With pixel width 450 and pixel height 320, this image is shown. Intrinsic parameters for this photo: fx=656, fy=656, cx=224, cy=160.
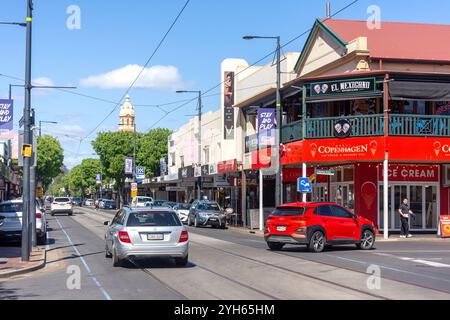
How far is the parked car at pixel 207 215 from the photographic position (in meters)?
40.6

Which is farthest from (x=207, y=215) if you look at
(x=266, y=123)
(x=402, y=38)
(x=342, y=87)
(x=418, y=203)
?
(x=402, y=38)

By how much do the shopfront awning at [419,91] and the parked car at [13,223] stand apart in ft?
55.2

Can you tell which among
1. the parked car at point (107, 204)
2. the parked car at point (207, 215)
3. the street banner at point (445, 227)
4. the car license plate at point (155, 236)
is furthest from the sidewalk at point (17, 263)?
the parked car at point (107, 204)

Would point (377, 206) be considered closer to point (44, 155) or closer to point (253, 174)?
point (253, 174)

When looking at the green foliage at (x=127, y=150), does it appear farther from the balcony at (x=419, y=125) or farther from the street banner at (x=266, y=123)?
the balcony at (x=419, y=125)

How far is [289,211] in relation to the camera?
21.9 metres

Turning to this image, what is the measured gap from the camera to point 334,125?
3148cm

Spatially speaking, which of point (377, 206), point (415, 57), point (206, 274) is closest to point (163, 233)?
point (206, 274)

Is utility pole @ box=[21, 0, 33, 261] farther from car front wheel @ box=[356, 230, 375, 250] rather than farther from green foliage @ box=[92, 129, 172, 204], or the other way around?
green foliage @ box=[92, 129, 172, 204]

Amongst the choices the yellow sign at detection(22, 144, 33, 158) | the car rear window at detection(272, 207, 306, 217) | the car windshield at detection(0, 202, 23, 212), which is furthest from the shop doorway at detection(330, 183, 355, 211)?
the yellow sign at detection(22, 144, 33, 158)

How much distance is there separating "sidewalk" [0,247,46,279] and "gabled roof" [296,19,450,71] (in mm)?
18961

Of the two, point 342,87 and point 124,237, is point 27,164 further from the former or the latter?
point 342,87

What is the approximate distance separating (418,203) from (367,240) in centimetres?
1102

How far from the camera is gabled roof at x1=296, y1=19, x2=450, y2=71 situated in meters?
32.6
